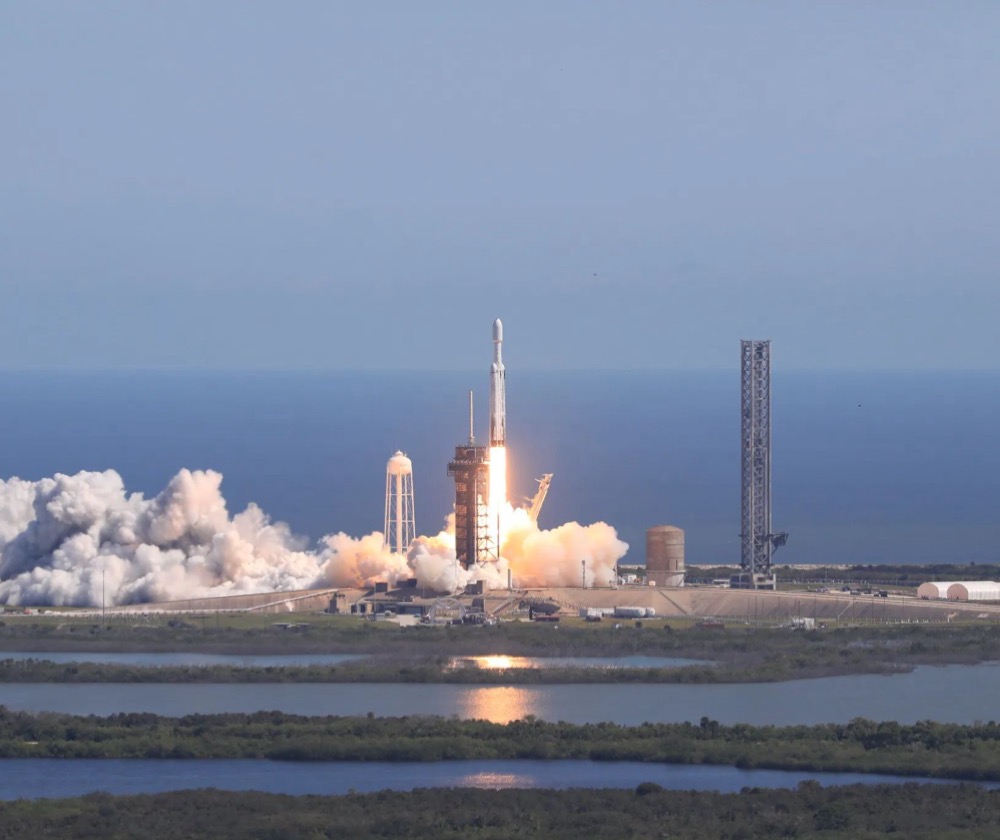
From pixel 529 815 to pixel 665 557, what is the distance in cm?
4477

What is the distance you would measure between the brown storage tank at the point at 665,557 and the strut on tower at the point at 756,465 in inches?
97.9

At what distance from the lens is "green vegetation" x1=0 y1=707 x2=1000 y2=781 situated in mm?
55625

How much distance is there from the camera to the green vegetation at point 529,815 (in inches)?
1848

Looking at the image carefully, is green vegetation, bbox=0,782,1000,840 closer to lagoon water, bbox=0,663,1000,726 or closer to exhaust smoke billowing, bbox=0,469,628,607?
lagoon water, bbox=0,663,1000,726

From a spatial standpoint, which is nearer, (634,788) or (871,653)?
(634,788)

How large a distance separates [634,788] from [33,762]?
561 inches

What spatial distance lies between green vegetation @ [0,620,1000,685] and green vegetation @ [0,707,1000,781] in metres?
9.01

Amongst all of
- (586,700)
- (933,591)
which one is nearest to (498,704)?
(586,700)

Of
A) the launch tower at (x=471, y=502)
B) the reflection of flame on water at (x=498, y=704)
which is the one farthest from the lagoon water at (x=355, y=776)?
the launch tower at (x=471, y=502)

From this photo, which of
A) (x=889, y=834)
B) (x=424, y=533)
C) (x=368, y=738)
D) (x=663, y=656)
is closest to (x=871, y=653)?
(x=663, y=656)

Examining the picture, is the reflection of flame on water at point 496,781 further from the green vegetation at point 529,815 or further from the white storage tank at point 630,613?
the white storage tank at point 630,613

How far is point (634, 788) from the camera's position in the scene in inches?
2063

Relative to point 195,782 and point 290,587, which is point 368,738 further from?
point 290,587

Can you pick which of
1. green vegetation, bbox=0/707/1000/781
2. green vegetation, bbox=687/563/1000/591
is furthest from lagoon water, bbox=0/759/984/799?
green vegetation, bbox=687/563/1000/591
